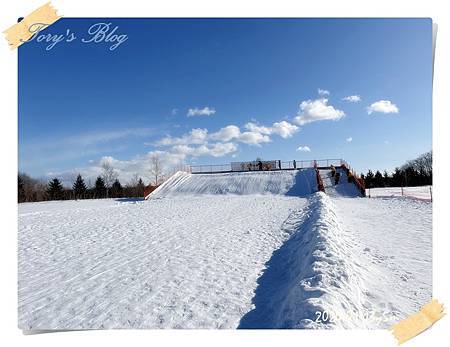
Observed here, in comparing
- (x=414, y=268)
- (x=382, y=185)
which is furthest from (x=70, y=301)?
(x=382, y=185)

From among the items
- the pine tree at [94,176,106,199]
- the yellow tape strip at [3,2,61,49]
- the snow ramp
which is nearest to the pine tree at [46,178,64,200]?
A: the pine tree at [94,176,106,199]

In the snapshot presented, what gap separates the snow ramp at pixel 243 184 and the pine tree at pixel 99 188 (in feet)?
59.0

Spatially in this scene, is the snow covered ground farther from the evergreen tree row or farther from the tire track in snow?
the evergreen tree row


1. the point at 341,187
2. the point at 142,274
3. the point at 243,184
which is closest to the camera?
the point at 142,274

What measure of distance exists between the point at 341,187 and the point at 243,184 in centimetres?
676

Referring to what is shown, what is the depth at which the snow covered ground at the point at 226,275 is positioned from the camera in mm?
3535

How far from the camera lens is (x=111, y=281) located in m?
4.89

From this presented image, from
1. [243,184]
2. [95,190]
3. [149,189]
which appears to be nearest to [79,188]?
[95,190]

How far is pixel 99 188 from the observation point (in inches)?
1631

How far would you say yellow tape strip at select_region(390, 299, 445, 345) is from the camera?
2.88 m

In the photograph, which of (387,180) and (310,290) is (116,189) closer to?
(387,180)

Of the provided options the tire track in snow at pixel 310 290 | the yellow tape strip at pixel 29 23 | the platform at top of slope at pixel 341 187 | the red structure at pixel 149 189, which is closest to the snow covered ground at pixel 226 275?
the tire track in snow at pixel 310 290

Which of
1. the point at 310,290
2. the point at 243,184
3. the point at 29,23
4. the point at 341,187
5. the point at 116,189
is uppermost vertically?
the point at 29,23

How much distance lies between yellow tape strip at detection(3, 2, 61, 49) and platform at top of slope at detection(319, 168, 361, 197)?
17.5 metres
